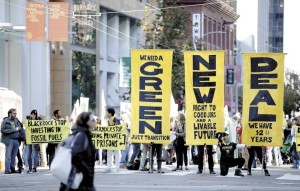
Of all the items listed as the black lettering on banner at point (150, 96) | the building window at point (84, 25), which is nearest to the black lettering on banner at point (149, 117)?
the black lettering on banner at point (150, 96)

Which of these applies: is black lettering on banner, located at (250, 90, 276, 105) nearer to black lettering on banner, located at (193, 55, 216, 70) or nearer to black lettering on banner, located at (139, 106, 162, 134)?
black lettering on banner, located at (193, 55, 216, 70)

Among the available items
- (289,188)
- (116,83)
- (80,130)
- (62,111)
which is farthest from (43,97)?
(80,130)

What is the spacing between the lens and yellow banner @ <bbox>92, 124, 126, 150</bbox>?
96.6 ft

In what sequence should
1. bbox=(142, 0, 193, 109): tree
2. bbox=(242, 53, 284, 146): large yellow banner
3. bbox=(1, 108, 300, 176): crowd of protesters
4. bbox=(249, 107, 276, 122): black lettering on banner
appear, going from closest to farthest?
bbox=(1, 108, 300, 176): crowd of protesters
bbox=(242, 53, 284, 146): large yellow banner
bbox=(249, 107, 276, 122): black lettering on banner
bbox=(142, 0, 193, 109): tree

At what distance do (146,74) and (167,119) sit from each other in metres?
1.37

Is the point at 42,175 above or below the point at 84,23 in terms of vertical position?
below

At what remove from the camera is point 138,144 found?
100ft

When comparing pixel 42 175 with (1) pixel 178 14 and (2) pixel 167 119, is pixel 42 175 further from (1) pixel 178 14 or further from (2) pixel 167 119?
(1) pixel 178 14

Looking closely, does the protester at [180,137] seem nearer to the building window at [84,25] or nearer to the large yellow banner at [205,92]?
the large yellow banner at [205,92]

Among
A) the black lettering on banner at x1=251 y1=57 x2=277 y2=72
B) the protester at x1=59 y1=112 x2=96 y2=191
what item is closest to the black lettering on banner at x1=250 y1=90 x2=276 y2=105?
the black lettering on banner at x1=251 y1=57 x2=277 y2=72

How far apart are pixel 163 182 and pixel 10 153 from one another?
19.8 feet

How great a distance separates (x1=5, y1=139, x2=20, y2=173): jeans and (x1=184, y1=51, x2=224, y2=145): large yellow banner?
4682mm

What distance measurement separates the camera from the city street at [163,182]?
2243 centimetres

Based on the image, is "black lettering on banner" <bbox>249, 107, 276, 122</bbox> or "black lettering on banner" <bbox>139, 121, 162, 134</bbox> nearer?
"black lettering on banner" <bbox>249, 107, 276, 122</bbox>
